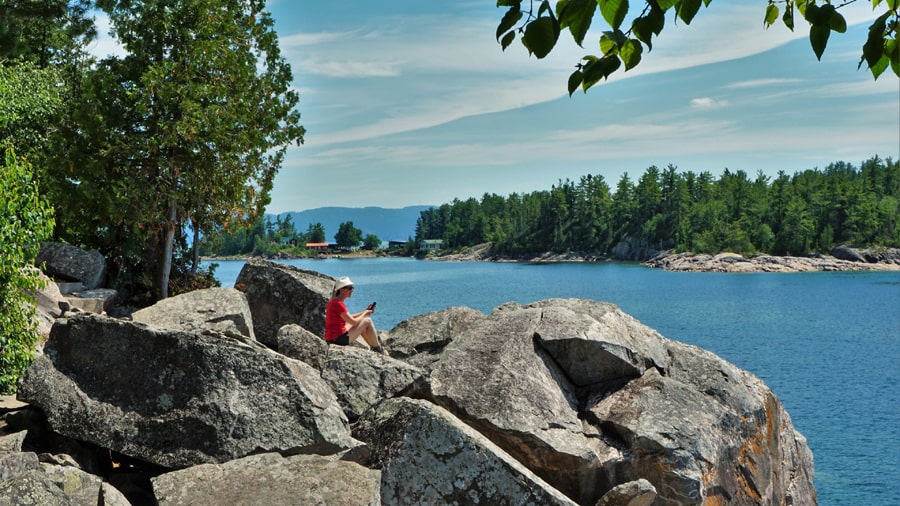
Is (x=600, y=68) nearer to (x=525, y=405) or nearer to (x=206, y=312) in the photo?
(x=525, y=405)

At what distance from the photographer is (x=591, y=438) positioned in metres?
11.2

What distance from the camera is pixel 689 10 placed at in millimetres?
4059

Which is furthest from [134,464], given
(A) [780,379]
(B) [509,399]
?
(A) [780,379]

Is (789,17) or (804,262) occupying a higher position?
(789,17)

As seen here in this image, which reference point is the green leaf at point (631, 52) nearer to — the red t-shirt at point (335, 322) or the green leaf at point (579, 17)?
the green leaf at point (579, 17)

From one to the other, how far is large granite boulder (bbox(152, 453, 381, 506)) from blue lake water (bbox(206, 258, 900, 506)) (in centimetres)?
1978

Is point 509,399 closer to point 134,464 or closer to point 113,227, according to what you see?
point 134,464

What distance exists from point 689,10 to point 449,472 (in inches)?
235

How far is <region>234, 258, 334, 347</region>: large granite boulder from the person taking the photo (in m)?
17.3

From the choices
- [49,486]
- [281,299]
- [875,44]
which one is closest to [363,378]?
[49,486]

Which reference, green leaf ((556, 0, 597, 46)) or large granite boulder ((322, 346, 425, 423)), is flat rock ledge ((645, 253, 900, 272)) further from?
green leaf ((556, 0, 597, 46))

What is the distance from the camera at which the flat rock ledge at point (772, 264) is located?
151875 mm

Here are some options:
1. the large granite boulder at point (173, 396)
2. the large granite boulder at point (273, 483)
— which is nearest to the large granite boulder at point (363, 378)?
the large granite boulder at point (173, 396)

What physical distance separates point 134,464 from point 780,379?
38.5 m
